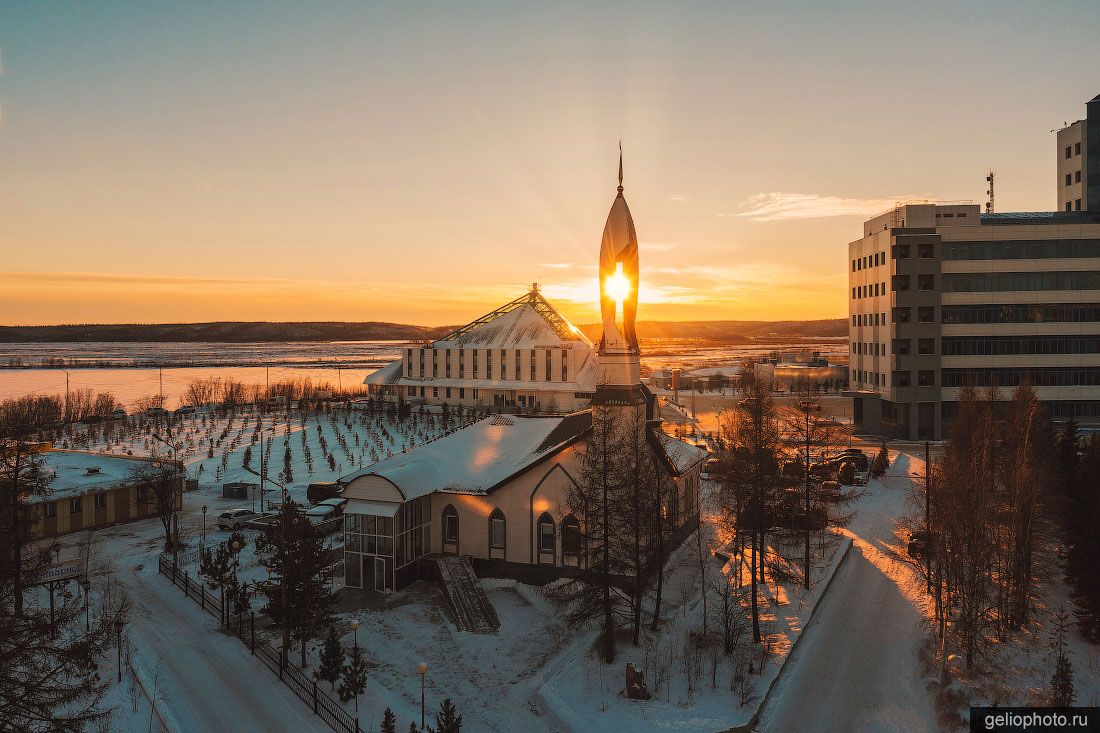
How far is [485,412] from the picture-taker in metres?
74.0

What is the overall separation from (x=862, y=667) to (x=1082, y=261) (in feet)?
188

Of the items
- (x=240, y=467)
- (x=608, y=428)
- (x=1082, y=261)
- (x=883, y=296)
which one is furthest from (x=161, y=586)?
(x=1082, y=261)

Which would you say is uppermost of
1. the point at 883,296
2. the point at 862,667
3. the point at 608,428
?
the point at 883,296

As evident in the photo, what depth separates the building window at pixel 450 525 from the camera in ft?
90.0

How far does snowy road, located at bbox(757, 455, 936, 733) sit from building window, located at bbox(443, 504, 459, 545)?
13.4 meters

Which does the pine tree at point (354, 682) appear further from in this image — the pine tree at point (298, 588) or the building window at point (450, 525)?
the building window at point (450, 525)

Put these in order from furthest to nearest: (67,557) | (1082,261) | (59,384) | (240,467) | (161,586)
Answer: (59,384) → (1082,261) → (240,467) → (67,557) → (161,586)

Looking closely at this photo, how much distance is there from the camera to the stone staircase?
74.9ft

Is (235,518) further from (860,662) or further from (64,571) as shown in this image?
(860,662)

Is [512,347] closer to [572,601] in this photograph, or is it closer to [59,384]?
[572,601]

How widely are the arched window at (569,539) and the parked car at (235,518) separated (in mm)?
17788

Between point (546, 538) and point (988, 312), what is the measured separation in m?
53.2

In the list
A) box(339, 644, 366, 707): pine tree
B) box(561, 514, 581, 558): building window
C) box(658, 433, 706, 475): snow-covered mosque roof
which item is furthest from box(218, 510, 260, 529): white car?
box(658, 433, 706, 475): snow-covered mosque roof

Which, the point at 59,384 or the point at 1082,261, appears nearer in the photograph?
the point at 1082,261
